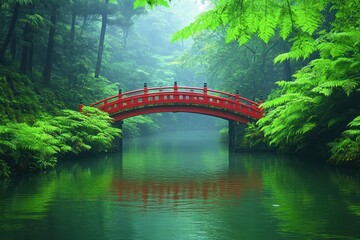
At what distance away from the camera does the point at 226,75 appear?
4400cm

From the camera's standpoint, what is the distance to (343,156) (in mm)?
20141

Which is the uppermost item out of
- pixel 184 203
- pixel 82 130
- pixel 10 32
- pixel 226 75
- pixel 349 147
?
pixel 226 75

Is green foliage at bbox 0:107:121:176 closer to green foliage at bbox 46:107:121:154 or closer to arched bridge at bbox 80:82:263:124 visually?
green foliage at bbox 46:107:121:154

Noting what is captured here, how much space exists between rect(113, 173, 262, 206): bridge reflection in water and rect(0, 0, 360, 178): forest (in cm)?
423

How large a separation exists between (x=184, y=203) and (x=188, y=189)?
2543 mm

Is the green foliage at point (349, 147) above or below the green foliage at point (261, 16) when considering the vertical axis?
below

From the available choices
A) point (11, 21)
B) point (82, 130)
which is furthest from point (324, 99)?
point (11, 21)

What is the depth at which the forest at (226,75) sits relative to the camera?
521cm

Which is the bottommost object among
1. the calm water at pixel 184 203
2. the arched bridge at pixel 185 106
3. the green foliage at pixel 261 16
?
the calm water at pixel 184 203

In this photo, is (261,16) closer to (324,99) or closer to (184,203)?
(184,203)

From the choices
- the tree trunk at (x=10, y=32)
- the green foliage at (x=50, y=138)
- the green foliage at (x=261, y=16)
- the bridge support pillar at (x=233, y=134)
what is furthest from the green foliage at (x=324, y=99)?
the green foliage at (x=261, y=16)

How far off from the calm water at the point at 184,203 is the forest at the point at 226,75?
2.06 metres

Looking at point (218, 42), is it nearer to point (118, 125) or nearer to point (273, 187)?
point (118, 125)

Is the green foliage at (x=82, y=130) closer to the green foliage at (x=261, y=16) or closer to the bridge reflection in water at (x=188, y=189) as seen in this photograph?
the bridge reflection in water at (x=188, y=189)
